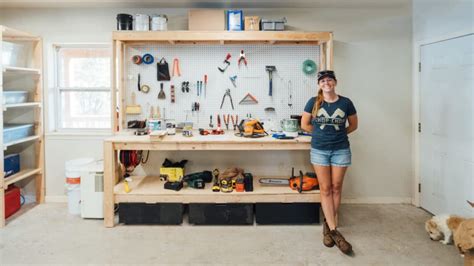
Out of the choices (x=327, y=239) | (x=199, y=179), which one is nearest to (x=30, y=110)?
(x=199, y=179)

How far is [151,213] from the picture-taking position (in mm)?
3320

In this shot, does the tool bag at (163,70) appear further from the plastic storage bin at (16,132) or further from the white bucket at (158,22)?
the plastic storage bin at (16,132)

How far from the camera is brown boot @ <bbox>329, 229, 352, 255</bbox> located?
2.72 m

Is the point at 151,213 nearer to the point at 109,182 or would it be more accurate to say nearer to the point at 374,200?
the point at 109,182

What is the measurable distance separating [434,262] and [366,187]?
58.2 inches

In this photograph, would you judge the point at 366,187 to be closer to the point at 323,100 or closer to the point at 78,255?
the point at 323,100

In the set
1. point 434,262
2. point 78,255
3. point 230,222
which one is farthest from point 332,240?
point 78,255

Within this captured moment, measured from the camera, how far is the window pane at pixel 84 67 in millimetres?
4070

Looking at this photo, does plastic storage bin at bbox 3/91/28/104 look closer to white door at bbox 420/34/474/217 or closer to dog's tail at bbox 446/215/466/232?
dog's tail at bbox 446/215/466/232

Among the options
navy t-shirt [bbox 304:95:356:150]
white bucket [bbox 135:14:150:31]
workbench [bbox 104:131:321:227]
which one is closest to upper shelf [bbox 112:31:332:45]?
white bucket [bbox 135:14:150:31]

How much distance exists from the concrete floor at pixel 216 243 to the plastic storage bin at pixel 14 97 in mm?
1262

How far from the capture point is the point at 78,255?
2695 millimetres

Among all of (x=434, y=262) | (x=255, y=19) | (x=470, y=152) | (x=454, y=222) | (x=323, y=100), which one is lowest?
(x=434, y=262)

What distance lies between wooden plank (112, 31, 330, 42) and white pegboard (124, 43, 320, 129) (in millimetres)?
362
